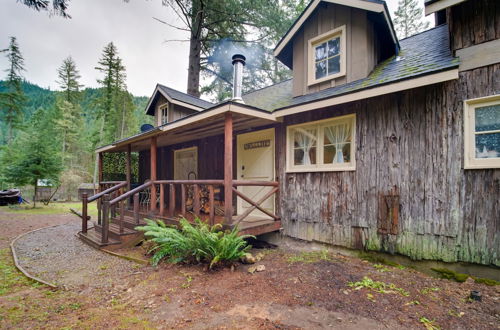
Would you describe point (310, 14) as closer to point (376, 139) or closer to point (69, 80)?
point (376, 139)

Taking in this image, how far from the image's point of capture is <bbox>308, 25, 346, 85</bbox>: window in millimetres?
4934

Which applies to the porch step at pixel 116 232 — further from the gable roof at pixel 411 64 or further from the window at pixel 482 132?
the window at pixel 482 132

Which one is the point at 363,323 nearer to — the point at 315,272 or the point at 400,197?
the point at 315,272

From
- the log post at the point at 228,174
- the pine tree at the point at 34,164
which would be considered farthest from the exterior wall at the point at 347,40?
the pine tree at the point at 34,164

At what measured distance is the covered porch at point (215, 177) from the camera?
4.48 metres

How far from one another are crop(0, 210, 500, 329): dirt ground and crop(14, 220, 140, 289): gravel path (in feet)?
0.35

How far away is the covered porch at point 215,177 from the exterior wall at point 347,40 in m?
1.46

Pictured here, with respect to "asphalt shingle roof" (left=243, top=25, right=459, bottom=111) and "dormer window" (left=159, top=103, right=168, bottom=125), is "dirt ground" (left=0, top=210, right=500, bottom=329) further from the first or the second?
"dormer window" (left=159, top=103, right=168, bottom=125)

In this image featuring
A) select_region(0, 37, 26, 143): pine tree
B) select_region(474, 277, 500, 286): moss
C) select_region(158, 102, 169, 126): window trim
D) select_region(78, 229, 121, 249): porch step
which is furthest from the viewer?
select_region(0, 37, 26, 143): pine tree

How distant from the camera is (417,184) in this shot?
139 inches

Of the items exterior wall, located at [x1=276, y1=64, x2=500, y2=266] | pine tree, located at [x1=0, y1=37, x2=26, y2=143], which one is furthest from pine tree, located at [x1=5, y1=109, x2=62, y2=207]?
pine tree, located at [x1=0, y1=37, x2=26, y2=143]

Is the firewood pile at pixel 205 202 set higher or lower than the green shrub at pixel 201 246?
higher

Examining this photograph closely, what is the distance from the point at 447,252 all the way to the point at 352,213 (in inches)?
52.5

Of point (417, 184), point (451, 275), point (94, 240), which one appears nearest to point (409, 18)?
point (417, 184)
